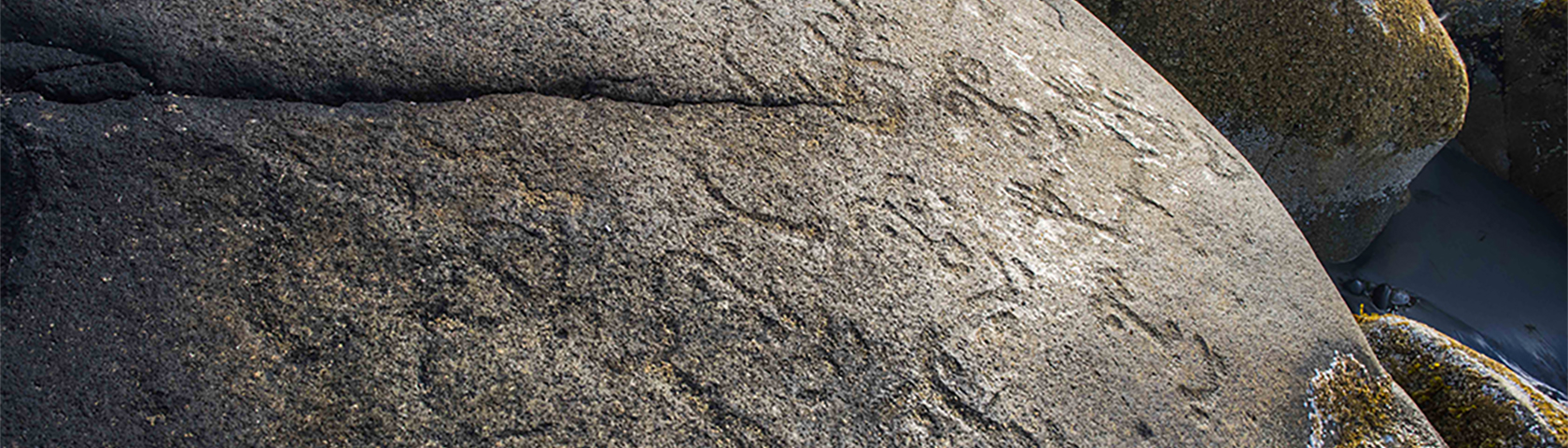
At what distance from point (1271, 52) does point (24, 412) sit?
2766 millimetres

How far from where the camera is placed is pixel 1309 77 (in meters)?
A: 2.54

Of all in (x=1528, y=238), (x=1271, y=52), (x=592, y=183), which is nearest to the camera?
(x=592, y=183)

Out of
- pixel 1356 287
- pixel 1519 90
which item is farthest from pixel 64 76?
pixel 1519 90

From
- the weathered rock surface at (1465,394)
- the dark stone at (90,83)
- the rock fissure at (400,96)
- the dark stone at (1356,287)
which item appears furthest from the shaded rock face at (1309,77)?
the dark stone at (90,83)

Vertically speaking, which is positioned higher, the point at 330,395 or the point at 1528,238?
the point at 1528,238

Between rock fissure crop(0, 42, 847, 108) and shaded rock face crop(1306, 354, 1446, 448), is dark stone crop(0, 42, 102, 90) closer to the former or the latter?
rock fissure crop(0, 42, 847, 108)

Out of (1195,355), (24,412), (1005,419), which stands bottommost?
(24,412)

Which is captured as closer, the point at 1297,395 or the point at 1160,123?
the point at 1297,395

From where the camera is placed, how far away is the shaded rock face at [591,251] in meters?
0.91

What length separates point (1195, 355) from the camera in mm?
1271

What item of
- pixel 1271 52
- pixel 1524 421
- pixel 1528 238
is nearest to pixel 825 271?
pixel 1524 421

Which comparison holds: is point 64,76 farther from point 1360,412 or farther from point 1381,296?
point 1381,296

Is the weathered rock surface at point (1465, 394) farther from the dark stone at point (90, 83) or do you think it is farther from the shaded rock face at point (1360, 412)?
the dark stone at point (90, 83)

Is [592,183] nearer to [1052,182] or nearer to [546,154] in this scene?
[546,154]
